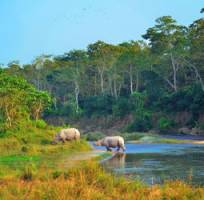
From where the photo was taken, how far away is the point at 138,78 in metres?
A: 72.5

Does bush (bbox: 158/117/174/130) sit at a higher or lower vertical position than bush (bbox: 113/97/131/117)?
lower

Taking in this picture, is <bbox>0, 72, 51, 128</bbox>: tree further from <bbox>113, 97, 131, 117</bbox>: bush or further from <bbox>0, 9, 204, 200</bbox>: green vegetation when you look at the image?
<bbox>113, 97, 131, 117</bbox>: bush

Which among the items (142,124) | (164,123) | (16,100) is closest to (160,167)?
(16,100)

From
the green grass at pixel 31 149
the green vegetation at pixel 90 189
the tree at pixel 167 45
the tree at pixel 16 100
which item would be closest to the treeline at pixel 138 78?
the tree at pixel 167 45

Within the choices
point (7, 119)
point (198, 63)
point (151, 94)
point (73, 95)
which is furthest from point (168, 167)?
point (73, 95)

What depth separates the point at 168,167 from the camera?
946 inches

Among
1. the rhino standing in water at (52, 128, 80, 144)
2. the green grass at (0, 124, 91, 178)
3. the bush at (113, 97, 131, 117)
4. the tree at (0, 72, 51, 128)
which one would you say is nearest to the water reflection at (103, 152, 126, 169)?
the green grass at (0, 124, 91, 178)

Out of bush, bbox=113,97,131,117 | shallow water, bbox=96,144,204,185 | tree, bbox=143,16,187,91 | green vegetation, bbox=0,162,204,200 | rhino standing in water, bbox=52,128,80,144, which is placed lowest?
shallow water, bbox=96,144,204,185

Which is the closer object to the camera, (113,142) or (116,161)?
(116,161)

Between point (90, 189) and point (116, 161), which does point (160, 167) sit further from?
point (90, 189)

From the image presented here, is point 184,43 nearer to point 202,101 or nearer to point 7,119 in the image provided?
point 202,101

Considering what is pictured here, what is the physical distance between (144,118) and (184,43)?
30.7 ft

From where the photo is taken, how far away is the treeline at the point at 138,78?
194 feet

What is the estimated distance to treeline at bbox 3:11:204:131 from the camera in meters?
59.1
